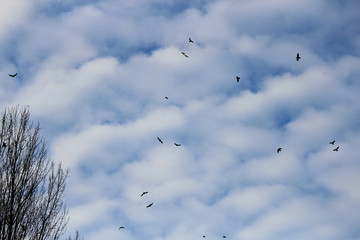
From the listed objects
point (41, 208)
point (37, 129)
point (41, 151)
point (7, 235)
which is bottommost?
point (7, 235)

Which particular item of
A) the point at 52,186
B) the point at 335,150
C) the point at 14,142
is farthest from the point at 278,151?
the point at 14,142

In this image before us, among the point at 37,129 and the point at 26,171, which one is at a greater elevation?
the point at 37,129

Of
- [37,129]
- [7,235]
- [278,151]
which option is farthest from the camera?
[37,129]

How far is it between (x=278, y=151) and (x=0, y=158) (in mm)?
10035

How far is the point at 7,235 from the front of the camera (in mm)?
11336

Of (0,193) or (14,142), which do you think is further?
(14,142)

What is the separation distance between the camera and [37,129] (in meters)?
13.2

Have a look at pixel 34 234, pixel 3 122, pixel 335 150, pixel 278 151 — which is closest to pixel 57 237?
pixel 34 234

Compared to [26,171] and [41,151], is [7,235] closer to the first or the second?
[26,171]

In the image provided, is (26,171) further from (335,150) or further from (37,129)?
(335,150)

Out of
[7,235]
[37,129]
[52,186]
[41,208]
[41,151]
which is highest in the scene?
[37,129]

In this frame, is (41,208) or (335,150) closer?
(335,150)

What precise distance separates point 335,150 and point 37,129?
11.3 metres

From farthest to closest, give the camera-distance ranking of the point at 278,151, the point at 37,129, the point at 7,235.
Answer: the point at 37,129 < the point at 278,151 < the point at 7,235
